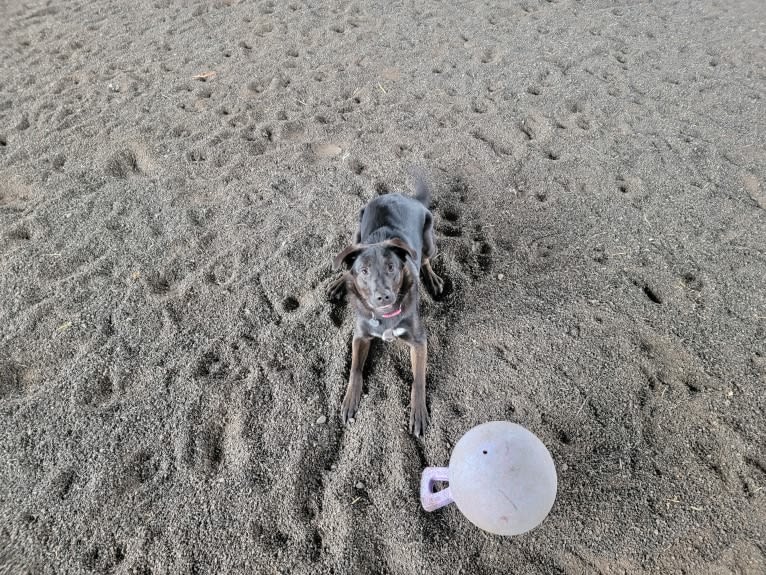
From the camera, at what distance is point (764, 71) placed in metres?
6.10

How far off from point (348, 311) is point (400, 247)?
2.88 feet

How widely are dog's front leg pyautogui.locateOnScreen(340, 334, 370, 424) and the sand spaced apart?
0.27 ft

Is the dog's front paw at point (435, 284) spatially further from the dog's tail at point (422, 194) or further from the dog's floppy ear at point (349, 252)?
the dog's floppy ear at point (349, 252)

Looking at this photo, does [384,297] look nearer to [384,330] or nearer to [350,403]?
[384,330]

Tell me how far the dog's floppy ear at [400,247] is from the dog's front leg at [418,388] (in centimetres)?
54

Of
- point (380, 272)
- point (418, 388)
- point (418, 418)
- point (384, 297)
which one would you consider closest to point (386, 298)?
point (384, 297)

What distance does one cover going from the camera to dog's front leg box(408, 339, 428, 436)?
3135mm

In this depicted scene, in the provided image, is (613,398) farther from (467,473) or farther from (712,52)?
(712,52)

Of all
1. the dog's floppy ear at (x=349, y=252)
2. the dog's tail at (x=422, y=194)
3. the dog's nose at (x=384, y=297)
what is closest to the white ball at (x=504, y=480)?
the dog's nose at (x=384, y=297)

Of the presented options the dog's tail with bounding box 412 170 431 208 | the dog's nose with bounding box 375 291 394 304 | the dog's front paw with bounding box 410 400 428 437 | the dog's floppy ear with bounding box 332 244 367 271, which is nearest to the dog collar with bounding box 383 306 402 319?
the dog's nose with bounding box 375 291 394 304

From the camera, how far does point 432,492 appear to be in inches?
109

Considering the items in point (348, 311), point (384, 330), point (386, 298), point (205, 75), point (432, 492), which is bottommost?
point (432, 492)

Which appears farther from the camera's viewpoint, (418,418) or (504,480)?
(418,418)

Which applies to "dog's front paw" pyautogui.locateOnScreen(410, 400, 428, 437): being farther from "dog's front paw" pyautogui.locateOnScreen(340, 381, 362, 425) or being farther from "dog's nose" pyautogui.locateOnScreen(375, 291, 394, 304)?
"dog's nose" pyautogui.locateOnScreen(375, 291, 394, 304)
